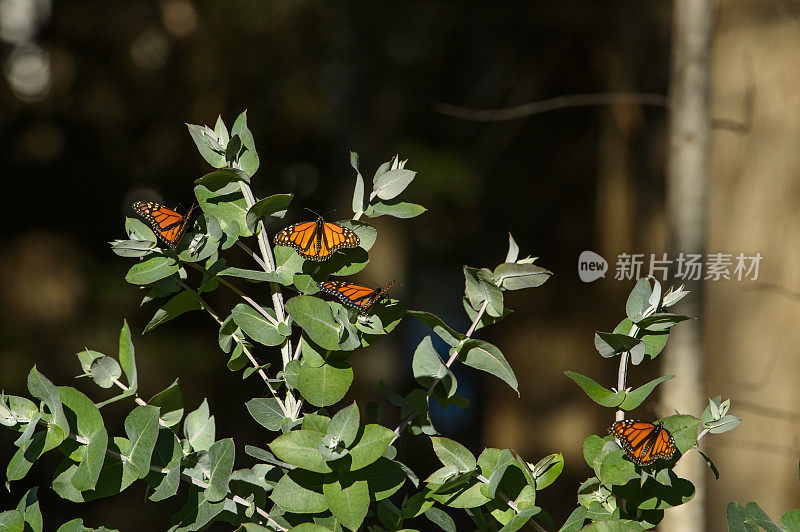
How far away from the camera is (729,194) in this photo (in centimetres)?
145

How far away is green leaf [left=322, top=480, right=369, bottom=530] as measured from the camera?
0.44 metres

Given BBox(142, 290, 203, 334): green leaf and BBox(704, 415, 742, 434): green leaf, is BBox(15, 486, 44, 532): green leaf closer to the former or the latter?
BBox(142, 290, 203, 334): green leaf

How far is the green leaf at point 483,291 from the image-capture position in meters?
0.50

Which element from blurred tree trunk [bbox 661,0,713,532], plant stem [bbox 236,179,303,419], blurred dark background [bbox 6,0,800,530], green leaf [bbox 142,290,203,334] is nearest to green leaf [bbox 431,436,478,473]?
plant stem [bbox 236,179,303,419]

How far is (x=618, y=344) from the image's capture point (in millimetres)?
492

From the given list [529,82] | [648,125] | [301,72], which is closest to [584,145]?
[529,82]

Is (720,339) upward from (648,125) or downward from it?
downward

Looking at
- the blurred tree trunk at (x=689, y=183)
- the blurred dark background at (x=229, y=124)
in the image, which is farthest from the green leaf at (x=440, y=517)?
the blurred dark background at (x=229, y=124)

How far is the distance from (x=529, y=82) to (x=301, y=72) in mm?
915

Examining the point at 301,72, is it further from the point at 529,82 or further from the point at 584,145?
the point at 584,145

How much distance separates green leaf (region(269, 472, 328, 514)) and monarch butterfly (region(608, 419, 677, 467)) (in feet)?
0.72

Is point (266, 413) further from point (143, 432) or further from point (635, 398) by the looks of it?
point (635, 398)
